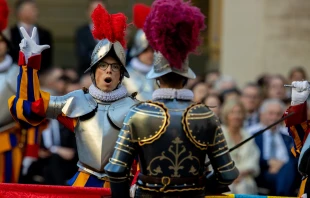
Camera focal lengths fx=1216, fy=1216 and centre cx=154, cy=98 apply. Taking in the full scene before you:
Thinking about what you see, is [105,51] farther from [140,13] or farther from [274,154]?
[274,154]

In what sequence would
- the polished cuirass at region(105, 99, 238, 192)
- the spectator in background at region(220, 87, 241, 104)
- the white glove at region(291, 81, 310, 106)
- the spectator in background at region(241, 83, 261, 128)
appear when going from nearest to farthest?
the polished cuirass at region(105, 99, 238, 192) < the white glove at region(291, 81, 310, 106) < the spectator in background at region(220, 87, 241, 104) < the spectator in background at region(241, 83, 261, 128)

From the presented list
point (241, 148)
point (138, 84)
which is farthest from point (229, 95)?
point (138, 84)

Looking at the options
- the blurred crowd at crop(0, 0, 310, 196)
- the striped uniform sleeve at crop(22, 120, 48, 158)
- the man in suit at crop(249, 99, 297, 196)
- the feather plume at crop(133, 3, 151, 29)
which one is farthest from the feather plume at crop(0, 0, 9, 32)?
the man in suit at crop(249, 99, 297, 196)

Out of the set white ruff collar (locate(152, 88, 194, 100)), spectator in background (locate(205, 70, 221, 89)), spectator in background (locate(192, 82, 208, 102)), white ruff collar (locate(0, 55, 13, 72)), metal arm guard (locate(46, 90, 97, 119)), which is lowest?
spectator in background (locate(205, 70, 221, 89))

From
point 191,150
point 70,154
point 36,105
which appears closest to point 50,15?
point 70,154

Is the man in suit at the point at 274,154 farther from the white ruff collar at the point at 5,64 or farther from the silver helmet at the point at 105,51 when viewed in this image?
the silver helmet at the point at 105,51

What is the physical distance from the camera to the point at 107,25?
30.9 feet

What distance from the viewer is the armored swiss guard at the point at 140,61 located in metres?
12.1

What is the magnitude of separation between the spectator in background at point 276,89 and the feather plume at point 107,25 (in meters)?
4.96

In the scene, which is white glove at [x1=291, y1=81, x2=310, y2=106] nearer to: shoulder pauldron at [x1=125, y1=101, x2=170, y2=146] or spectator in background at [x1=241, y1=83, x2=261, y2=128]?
shoulder pauldron at [x1=125, y1=101, x2=170, y2=146]

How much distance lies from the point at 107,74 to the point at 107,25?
389 millimetres

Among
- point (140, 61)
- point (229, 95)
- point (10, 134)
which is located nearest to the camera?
point (10, 134)

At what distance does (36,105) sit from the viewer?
30.2 feet

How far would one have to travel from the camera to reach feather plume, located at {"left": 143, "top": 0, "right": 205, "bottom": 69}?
8.05 meters
